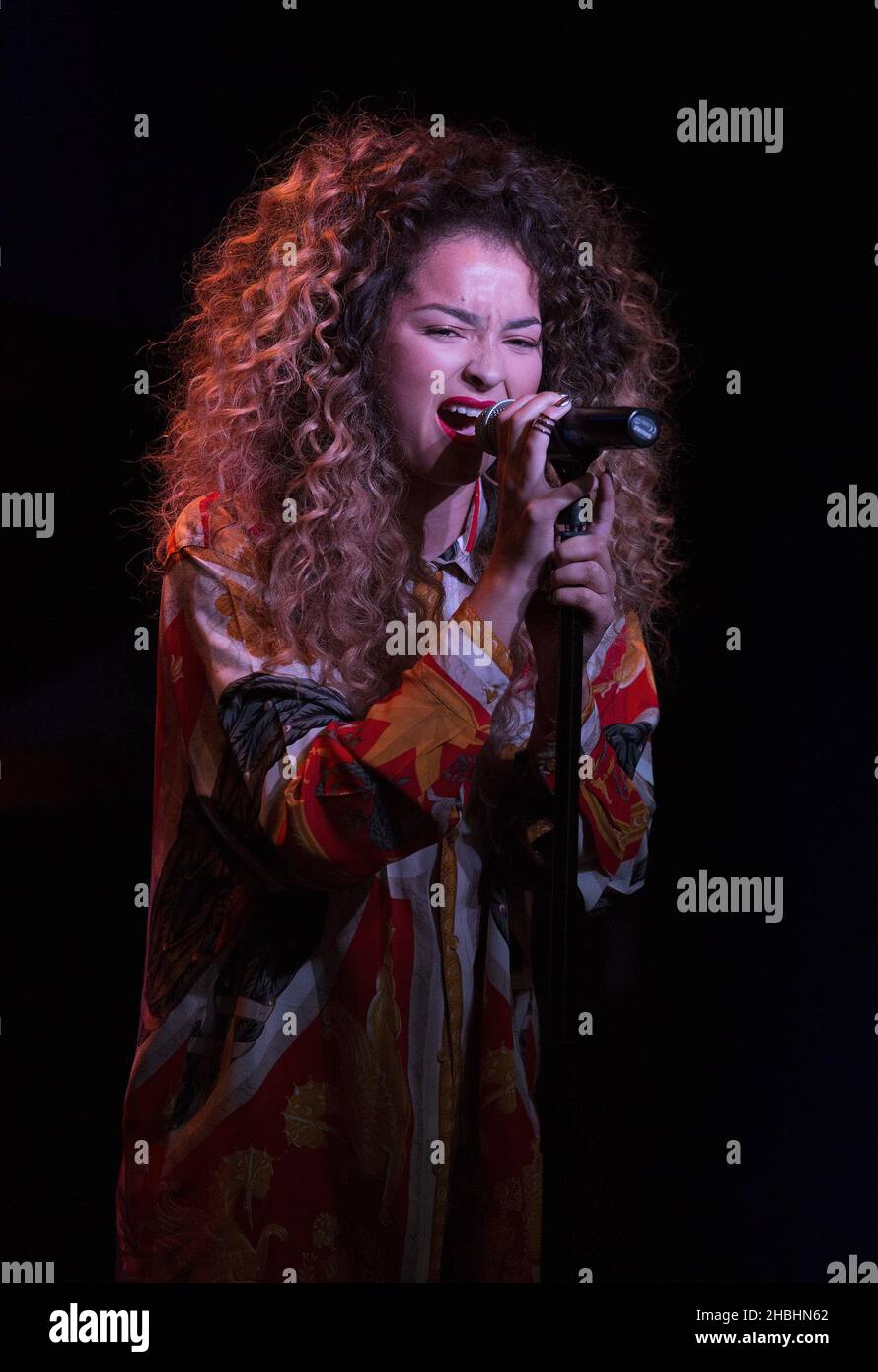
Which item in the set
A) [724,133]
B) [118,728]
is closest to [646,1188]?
[118,728]

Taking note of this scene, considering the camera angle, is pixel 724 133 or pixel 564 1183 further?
pixel 724 133

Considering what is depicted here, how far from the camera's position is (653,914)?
1.74 metres

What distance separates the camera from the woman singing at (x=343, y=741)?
1365mm

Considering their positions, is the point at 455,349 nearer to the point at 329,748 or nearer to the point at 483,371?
the point at 483,371

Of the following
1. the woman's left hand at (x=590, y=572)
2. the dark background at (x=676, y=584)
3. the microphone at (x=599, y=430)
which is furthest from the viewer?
the dark background at (x=676, y=584)

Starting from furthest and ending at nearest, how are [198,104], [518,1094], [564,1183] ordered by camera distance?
[198,104]
[518,1094]
[564,1183]

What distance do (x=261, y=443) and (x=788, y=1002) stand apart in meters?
1.01

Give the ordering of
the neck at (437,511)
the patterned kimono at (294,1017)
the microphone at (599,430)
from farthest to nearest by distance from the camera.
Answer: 1. the neck at (437,511)
2. the patterned kimono at (294,1017)
3. the microphone at (599,430)

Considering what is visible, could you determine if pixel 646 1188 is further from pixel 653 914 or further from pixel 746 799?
pixel 746 799

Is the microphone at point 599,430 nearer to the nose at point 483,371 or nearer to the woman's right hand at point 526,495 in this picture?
the woman's right hand at point 526,495

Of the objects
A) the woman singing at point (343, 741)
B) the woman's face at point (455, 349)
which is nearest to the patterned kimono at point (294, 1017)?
the woman singing at point (343, 741)

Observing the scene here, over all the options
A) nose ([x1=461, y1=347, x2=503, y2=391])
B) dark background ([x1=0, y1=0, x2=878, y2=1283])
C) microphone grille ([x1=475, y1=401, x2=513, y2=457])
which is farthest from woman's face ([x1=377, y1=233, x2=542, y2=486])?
dark background ([x1=0, y1=0, x2=878, y2=1283])

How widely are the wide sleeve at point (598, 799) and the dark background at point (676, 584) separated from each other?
0.26 meters

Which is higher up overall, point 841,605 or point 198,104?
point 198,104
